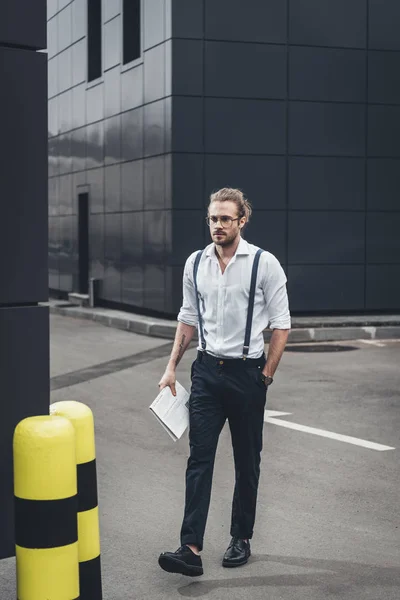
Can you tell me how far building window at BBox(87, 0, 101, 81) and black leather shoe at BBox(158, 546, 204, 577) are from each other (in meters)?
19.8

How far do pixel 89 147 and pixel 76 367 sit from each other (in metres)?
10.8

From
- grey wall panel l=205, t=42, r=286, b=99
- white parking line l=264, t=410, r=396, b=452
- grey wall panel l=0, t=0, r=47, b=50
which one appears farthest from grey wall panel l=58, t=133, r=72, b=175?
grey wall panel l=0, t=0, r=47, b=50

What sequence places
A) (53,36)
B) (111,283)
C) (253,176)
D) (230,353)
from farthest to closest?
A: (53,36) < (111,283) < (253,176) < (230,353)

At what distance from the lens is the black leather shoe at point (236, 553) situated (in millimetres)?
5566

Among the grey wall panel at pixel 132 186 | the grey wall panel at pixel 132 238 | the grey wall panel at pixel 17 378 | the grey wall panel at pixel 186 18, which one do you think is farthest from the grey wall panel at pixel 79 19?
the grey wall panel at pixel 17 378

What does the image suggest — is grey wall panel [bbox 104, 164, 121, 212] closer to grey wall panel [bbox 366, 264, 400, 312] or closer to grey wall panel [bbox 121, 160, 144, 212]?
grey wall panel [bbox 121, 160, 144, 212]

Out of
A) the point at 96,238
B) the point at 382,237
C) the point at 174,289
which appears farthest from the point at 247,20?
the point at 96,238

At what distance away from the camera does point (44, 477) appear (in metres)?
4.05

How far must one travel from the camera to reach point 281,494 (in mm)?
7066

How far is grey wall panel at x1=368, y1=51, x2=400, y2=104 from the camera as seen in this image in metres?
19.6

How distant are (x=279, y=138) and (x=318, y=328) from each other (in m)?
3.82

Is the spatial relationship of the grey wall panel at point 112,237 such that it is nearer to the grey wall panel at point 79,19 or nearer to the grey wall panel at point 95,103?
the grey wall panel at point 95,103

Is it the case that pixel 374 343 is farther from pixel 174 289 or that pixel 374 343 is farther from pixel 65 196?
pixel 65 196

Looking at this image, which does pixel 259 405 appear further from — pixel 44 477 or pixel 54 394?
pixel 54 394
